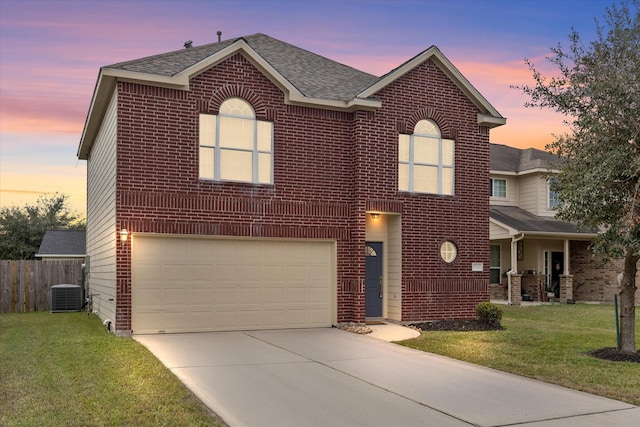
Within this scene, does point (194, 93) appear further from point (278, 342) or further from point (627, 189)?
point (627, 189)

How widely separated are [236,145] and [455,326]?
23.8 feet

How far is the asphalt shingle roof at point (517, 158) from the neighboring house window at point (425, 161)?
10.7 m

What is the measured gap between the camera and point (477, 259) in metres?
17.0

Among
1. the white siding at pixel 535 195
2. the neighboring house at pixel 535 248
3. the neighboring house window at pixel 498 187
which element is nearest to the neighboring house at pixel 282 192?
the neighboring house at pixel 535 248

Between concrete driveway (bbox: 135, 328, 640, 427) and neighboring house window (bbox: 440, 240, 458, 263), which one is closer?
concrete driveway (bbox: 135, 328, 640, 427)

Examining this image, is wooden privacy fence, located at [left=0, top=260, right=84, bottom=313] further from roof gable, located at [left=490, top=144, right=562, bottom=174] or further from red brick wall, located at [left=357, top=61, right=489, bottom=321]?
roof gable, located at [left=490, top=144, right=562, bottom=174]

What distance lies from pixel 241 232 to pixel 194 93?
11.3ft

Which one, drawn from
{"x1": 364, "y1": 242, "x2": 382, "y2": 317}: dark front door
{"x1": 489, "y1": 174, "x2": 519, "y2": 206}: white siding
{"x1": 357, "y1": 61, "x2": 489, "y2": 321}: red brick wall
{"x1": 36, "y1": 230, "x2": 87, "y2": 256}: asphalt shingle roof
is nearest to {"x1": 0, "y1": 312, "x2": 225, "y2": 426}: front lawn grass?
{"x1": 364, "y1": 242, "x2": 382, "y2": 317}: dark front door

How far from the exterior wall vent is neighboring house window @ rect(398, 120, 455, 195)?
39.2 feet

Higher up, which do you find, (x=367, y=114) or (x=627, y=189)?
(x=367, y=114)

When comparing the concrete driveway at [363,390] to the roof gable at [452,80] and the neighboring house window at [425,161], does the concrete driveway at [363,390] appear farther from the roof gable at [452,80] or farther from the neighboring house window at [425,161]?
the roof gable at [452,80]

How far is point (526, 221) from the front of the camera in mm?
25438

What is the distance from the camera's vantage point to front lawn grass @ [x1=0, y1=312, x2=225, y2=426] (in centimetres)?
660

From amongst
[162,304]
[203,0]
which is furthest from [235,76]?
[162,304]
